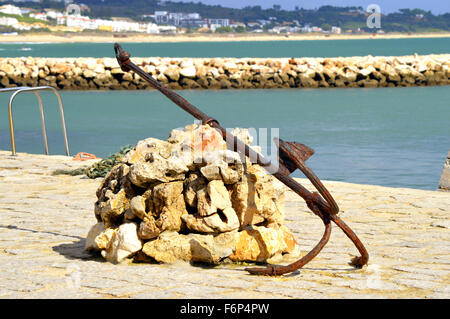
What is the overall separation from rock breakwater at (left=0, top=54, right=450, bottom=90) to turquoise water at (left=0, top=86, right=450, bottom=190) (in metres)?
1.21

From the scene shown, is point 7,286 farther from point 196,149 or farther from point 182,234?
point 196,149

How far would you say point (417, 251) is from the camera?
536 centimetres

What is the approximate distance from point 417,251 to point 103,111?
20.1 m

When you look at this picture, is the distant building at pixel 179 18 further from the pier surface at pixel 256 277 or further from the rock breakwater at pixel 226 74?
the pier surface at pixel 256 277

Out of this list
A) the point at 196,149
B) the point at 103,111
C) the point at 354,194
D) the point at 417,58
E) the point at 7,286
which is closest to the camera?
the point at 7,286

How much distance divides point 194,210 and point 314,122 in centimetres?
1669

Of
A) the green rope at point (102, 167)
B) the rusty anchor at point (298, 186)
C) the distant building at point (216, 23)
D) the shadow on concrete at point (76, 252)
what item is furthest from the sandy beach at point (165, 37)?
the rusty anchor at point (298, 186)

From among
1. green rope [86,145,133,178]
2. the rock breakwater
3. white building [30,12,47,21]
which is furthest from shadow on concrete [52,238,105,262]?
white building [30,12,47,21]

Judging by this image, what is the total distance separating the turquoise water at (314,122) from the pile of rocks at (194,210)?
22.7ft

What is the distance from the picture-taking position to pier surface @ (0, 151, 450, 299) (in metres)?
4.17

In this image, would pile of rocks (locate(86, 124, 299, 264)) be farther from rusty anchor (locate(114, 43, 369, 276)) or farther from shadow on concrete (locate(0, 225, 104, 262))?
rusty anchor (locate(114, 43, 369, 276))

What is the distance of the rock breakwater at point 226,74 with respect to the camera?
104ft

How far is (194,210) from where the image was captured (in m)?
5.09
